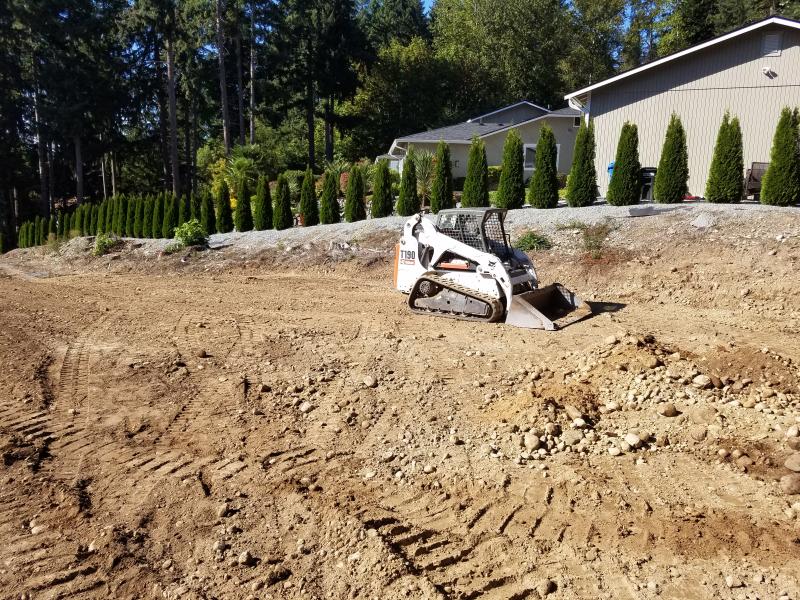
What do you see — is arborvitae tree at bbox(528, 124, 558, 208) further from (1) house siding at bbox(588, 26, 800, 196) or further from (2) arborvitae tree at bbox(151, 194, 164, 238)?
(2) arborvitae tree at bbox(151, 194, 164, 238)

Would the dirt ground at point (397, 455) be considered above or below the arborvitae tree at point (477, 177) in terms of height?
below

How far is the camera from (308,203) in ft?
64.9

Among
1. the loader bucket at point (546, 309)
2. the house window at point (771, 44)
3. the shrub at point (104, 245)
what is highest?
the house window at point (771, 44)

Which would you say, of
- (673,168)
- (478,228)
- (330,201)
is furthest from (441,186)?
(478,228)

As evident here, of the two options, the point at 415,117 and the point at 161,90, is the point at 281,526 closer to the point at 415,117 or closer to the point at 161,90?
the point at 161,90

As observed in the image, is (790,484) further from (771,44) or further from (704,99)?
(771,44)

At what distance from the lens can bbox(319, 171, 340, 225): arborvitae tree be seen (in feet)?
63.5

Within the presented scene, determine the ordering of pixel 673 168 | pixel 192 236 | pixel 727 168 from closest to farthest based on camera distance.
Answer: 1. pixel 727 168
2. pixel 673 168
3. pixel 192 236

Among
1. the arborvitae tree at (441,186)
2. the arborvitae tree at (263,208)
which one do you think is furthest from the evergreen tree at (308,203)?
the arborvitae tree at (441,186)

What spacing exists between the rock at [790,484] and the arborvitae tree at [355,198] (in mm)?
15096

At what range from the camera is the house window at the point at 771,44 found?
18208 millimetres

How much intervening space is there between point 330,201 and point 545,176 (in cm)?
639

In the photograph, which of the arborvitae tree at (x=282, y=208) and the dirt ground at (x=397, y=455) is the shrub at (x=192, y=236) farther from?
the dirt ground at (x=397, y=455)

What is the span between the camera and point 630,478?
5051 mm
